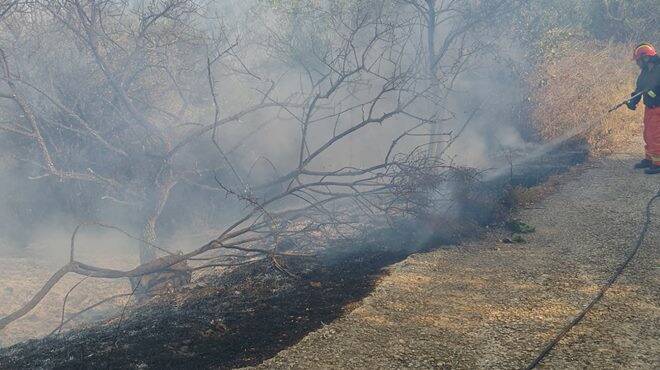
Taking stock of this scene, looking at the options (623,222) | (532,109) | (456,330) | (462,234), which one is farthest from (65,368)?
(532,109)

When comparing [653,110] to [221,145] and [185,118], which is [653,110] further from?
[185,118]

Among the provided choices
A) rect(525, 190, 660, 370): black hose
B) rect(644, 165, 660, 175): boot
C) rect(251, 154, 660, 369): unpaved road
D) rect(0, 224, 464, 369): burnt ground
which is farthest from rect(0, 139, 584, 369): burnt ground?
rect(644, 165, 660, 175): boot

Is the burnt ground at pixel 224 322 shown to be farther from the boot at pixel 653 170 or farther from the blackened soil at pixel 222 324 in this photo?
the boot at pixel 653 170

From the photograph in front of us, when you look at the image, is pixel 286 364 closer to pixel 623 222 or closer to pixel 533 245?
pixel 533 245

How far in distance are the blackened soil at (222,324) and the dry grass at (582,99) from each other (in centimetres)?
655

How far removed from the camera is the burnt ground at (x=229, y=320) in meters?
3.64

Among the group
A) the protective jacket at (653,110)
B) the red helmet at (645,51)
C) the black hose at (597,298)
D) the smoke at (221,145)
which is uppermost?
the smoke at (221,145)

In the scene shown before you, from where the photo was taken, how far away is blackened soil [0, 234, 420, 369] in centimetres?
363

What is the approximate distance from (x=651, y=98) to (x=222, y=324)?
7.21 m

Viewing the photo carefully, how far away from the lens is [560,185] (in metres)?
7.89

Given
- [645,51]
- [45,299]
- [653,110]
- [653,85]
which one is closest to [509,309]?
[653,110]

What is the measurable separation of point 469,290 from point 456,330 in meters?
0.85

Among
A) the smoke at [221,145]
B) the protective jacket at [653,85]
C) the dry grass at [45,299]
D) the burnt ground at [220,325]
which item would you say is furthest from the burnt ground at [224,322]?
the protective jacket at [653,85]

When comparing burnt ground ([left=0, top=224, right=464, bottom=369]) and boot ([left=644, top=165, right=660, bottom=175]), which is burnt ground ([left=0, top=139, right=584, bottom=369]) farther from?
boot ([left=644, top=165, right=660, bottom=175])
